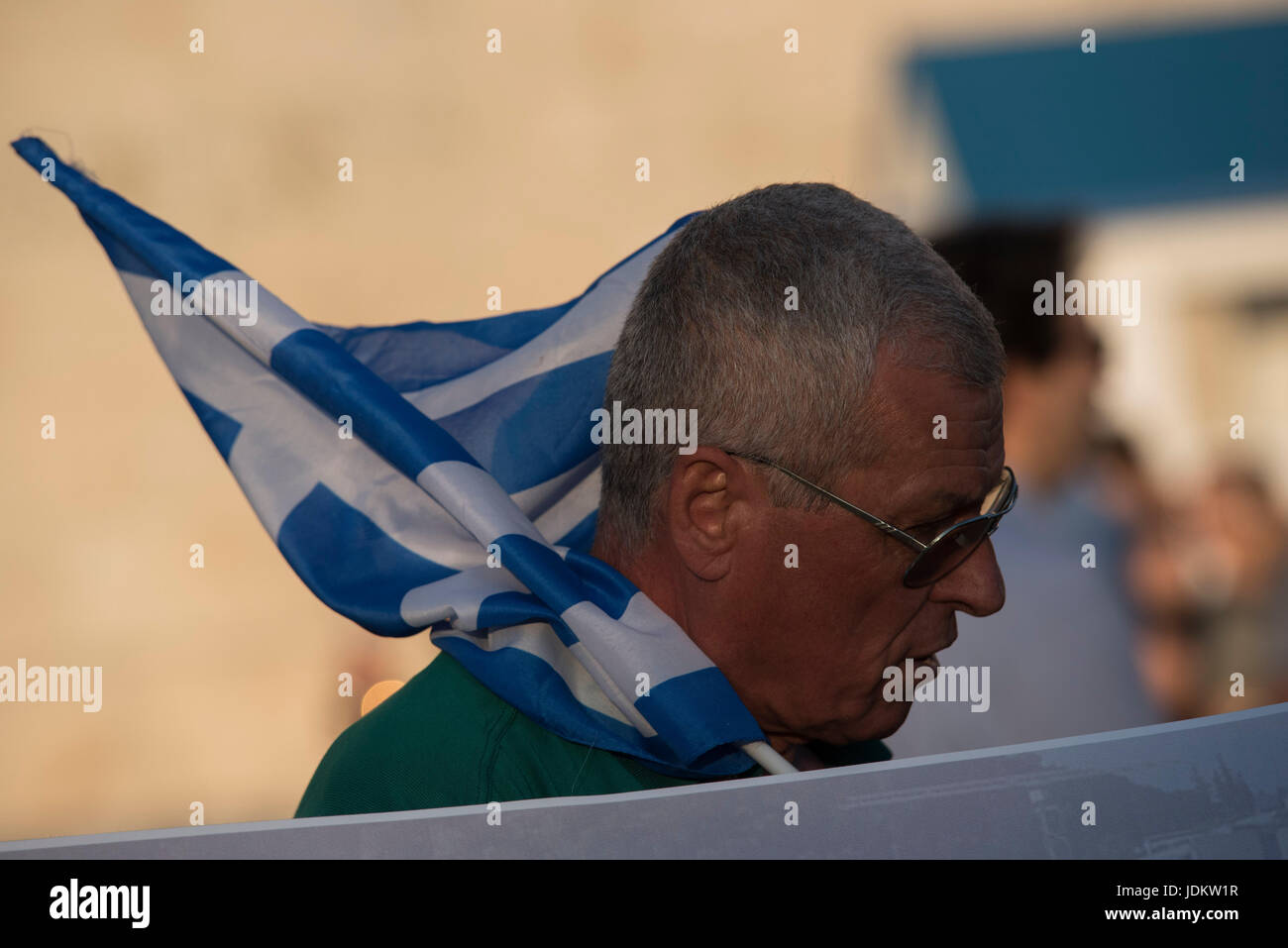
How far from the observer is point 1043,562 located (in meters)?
2.83

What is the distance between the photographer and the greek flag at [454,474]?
4.96 ft

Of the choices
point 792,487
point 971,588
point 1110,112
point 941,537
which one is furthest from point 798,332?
point 1110,112

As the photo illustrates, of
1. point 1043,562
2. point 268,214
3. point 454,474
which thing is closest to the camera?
point 454,474

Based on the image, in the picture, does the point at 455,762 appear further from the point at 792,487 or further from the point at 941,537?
the point at 941,537

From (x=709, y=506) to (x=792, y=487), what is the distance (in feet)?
0.36

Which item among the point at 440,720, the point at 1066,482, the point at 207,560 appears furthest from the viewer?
the point at 207,560

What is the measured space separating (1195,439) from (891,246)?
6829 mm

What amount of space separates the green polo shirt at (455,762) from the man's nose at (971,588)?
0.43 metres

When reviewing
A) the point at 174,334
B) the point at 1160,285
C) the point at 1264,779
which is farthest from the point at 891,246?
the point at 1160,285

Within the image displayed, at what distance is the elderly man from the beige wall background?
175 inches

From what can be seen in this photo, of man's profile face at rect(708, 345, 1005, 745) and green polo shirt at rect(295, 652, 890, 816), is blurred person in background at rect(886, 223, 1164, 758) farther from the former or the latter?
green polo shirt at rect(295, 652, 890, 816)

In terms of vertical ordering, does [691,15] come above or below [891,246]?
above
